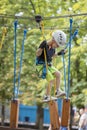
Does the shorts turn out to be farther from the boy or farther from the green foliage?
the green foliage

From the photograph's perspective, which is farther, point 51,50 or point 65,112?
point 51,50

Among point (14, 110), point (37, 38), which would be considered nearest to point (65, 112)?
point (14, 110)

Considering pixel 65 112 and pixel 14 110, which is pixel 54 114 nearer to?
pixel 65 112

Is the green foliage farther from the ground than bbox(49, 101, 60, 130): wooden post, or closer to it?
farther from the ground

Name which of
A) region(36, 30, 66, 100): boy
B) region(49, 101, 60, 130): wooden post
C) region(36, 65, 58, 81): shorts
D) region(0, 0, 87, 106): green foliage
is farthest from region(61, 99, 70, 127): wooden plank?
region(0, 0, 87, 106): green foliage

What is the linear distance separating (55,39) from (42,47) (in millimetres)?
262

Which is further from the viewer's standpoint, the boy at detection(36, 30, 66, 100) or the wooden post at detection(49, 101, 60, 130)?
the boy at detection(36, 30, 66, 100)

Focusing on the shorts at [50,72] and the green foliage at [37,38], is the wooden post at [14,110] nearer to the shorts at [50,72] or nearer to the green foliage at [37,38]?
the shorts at [50,72]

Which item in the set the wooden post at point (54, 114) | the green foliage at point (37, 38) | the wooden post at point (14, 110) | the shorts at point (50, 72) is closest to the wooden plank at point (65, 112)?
the wooden post at point (54, 114)

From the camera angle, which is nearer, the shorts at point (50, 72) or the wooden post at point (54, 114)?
the wooden post at point (54, 114)

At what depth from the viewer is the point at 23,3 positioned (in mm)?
12016

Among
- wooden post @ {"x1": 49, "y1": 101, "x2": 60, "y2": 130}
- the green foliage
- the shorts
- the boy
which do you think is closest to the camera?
wooden post @ {"x1": 49, "y1": 101, "x2": 60, "y2": 130}

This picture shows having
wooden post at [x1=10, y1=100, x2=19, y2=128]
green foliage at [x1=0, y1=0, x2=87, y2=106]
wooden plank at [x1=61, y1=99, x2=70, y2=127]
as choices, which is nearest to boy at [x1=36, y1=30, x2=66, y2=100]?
wooden plank at [x1=61, y1=99, x2=70, y2=127]

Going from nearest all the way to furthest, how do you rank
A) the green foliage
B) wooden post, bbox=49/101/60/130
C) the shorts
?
wooden post, bbox=49/101/60/130, the shorts, the green foliage
